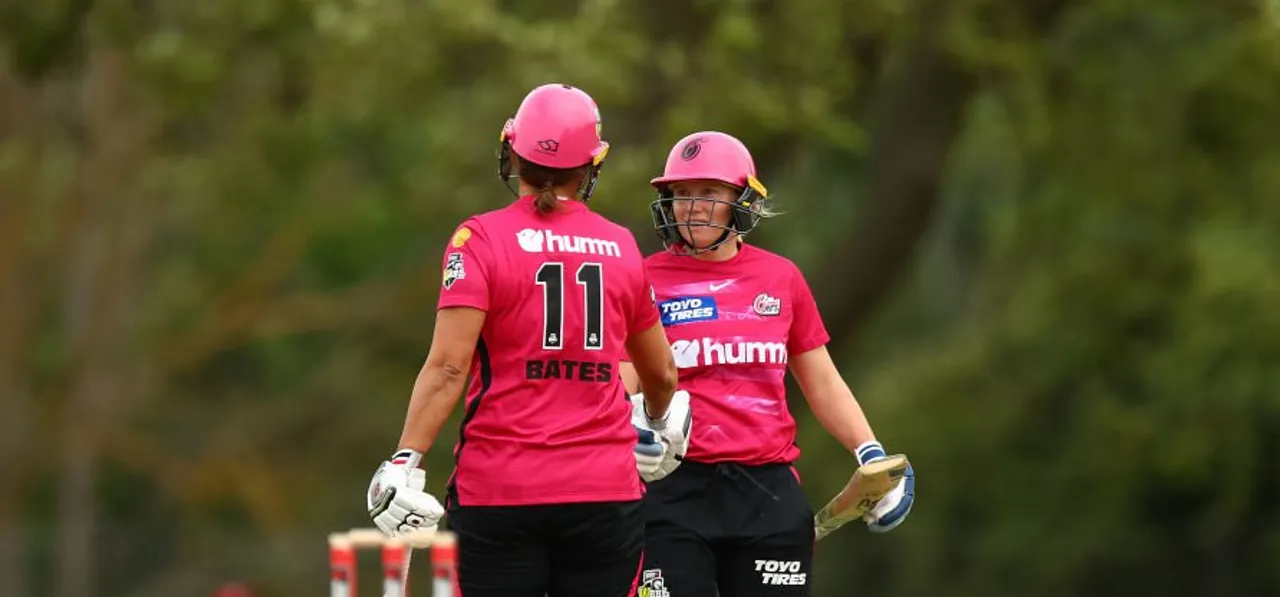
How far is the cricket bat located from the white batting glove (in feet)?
2.39

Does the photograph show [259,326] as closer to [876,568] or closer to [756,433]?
[876,568]

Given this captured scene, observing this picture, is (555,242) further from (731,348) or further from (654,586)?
(654,586)

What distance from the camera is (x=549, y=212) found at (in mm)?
5996

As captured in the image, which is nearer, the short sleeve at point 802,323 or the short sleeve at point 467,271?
the short sleeve at point 467,271

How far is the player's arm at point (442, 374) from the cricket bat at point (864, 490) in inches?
69.3

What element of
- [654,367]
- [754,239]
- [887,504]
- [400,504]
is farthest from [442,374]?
[754,239]

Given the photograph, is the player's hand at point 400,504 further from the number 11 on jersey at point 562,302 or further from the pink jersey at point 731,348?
the pink jersey at point 731,348

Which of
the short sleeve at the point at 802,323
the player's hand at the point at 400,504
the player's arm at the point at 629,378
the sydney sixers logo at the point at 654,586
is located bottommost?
the sydney sixers logo at the point at 654,586

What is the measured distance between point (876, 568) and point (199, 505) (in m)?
10.6

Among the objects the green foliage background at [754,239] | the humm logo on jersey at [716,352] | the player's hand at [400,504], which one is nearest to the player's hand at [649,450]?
the humm logo on jersey at [716,352]

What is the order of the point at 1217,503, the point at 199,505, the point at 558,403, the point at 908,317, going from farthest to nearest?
the point at 908,317 → the point at 199,505 → the point at 1217,503 → the point at 558,403

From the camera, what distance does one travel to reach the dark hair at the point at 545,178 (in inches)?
236

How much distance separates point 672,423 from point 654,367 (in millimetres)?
285

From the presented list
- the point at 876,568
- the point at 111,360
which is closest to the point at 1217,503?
the point at 876,568
